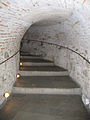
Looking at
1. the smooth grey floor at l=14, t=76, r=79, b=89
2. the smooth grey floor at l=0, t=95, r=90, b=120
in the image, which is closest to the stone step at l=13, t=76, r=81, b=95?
the smooth grey floor at l=14, t=76, r=79, b=89

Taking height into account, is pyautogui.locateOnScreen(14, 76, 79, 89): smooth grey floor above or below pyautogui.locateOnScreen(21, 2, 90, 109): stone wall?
below

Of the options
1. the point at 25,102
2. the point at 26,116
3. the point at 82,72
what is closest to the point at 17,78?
the point at 25,102

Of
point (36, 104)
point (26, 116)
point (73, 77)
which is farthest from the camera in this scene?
point (73, 77)

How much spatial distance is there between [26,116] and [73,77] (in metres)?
2.51

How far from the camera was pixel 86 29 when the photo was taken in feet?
10.0

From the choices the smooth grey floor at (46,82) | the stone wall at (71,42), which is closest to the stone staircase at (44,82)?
the smooth grey floor at (46,82)

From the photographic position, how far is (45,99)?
12.3ft

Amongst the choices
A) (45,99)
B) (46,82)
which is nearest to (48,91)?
(45,99)

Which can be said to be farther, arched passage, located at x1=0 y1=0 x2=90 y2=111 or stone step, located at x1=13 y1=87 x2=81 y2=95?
stone step, located at x1=13 y1=87 x2=81 y2=95

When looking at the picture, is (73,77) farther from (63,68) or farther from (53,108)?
(53,108)

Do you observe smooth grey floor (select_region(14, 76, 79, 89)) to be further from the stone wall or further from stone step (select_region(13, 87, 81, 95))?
the stone wall

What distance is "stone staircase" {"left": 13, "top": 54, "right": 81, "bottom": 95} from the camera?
4086 mm

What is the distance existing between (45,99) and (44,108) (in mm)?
455

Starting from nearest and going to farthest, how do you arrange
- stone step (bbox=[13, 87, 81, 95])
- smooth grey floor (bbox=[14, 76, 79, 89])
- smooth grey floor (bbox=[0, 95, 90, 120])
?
smooth grey floor (bbox=[0, 95, 90, 120])
stone step (bbox=[13, 87, 81, 95])
smooth grey floor (bbox=[14, 76, 79, 89])
